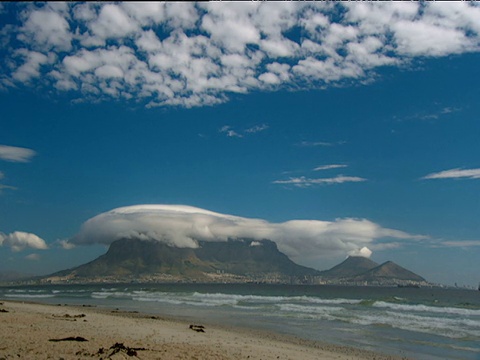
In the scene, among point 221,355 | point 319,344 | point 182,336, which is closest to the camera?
point 221,355

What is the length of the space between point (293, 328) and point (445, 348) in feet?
35.0

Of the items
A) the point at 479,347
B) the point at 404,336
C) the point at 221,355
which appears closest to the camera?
the point at 221,355

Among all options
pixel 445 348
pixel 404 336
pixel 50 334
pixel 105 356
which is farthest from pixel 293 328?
pixel 105 356

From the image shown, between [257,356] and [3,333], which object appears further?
[3,333]

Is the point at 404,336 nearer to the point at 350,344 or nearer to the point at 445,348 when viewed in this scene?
the point at 445,348

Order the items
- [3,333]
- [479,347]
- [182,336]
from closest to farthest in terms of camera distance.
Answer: [3,333]
[182,336]
[479,347]

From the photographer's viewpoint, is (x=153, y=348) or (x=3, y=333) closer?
(x=153, y=348)

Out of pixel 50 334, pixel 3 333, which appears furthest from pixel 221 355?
pixel 3 333

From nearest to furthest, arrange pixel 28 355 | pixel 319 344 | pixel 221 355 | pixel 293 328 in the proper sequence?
pixel 28 355
pixel 221 355
pixel 319 344
pixel 293 328

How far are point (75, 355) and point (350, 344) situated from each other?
1556 centimetres

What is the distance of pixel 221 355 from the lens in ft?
51.6

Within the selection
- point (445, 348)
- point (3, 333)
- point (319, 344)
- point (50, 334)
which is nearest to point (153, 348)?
point (50, 334)

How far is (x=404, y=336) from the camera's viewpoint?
28406 millimetres

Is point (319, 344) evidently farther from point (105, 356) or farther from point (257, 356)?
point (105, 356)
